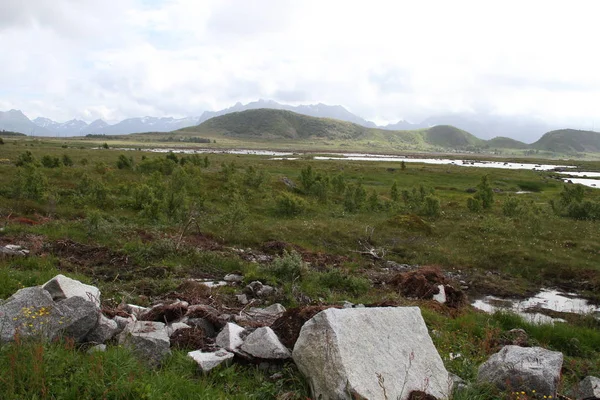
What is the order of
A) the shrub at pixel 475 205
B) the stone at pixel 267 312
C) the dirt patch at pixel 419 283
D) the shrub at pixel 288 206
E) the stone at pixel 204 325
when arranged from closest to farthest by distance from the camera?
the stone at pixel 204 325, the stone at pixel 267 312, the dirt patch at pixel 419 283, the shrub at pixel 288 206, the shrub at pixel 475 205

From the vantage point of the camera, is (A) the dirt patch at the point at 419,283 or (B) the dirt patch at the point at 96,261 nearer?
(B) the dirt patch at the point at 96,261

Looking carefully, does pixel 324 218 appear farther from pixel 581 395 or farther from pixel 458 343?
pixel 581 395

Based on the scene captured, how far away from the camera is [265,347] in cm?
625

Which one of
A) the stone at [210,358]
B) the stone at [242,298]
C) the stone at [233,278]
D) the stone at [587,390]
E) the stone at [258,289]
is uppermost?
the stone at [210,358]

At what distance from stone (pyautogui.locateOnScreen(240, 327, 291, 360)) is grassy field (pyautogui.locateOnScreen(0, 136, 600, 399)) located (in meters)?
0.27

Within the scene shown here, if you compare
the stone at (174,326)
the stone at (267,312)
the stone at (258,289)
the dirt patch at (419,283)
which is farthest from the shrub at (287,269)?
the stone at (174,326)

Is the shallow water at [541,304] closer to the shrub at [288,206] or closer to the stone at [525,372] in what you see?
the stone at [525,372]

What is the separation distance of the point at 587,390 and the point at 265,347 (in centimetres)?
519

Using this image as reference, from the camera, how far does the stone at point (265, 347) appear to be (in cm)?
619

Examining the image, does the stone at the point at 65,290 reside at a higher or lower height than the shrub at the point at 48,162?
lower

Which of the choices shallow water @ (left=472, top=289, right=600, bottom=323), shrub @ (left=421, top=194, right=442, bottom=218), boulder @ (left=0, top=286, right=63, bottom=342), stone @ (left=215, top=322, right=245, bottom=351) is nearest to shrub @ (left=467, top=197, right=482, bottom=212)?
shrub @ (left=421, top=194, right=442, bottom=218)

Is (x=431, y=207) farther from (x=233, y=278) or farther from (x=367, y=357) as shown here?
(x=367, y=357)

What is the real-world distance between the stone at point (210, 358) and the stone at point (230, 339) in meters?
0.19

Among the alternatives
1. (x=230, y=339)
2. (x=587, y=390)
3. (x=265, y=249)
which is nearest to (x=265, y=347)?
(x=230, y=339)
